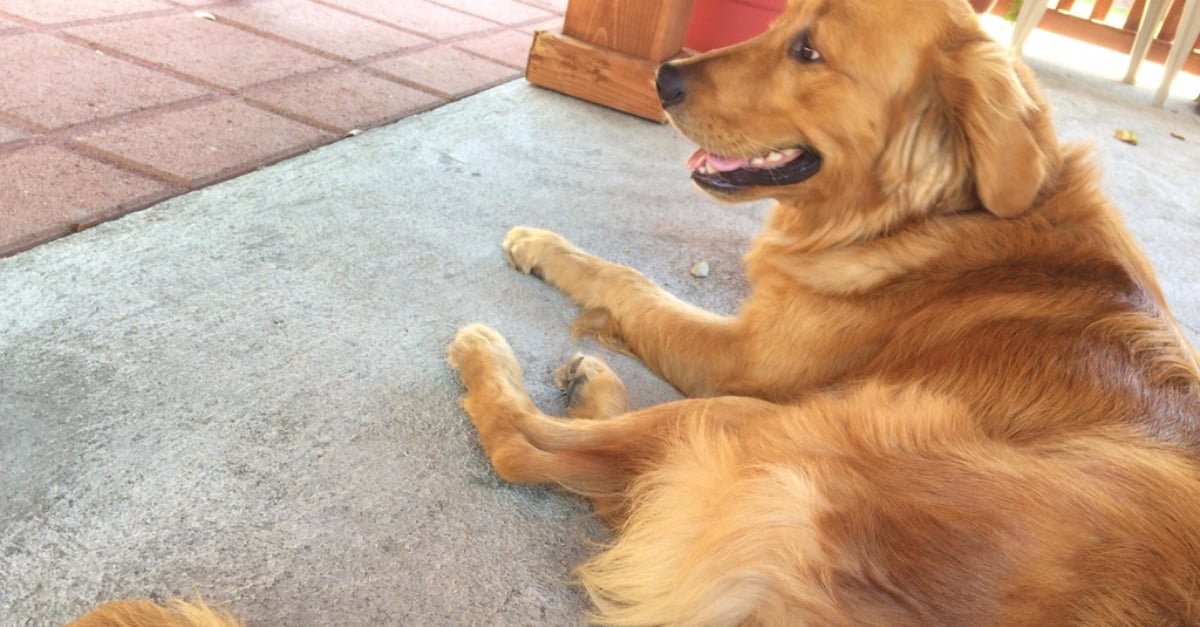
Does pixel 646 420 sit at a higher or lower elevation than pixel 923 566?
lower

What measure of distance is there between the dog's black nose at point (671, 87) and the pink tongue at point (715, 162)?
141 mm

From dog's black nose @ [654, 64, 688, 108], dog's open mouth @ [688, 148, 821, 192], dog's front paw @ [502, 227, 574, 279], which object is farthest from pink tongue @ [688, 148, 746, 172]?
dog's front paw @ [502, 227, 574, 279]

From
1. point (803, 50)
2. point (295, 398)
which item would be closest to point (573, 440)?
point (295, 398)

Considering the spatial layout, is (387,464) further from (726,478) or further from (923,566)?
(923,566)

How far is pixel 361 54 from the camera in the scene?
12.6 ft

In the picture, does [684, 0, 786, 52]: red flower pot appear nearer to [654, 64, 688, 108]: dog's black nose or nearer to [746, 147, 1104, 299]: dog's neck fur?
[654, 64, 688, 108]: dog's black nose

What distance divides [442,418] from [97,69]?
208cm

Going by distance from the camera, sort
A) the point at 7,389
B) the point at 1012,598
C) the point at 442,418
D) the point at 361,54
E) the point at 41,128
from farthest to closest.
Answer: the point at 361,54, the point at 41,128, the point at 442,418, the point at 7,389, the point at 1012,598

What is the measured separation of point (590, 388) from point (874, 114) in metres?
0.84

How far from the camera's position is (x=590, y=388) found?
77.7 inches

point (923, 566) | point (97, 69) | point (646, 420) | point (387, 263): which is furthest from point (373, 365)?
point (97, 69)

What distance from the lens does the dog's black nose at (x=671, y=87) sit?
82.9 inches

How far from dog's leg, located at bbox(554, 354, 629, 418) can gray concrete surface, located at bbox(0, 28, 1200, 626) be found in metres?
0.05

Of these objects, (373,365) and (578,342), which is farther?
(578,342)
